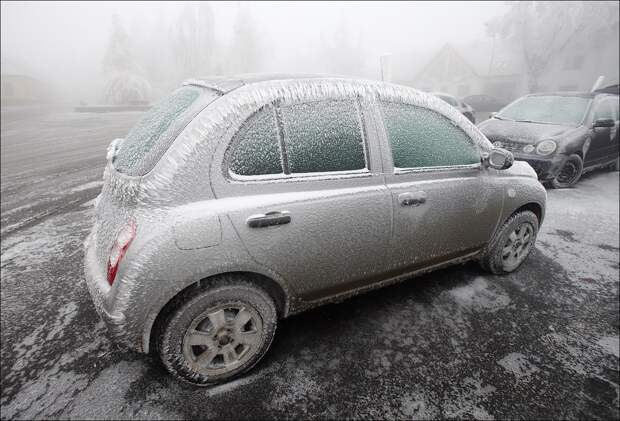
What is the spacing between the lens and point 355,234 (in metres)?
2.25

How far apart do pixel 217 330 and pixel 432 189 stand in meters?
1.68

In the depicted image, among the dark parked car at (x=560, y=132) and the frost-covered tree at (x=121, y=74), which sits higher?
the frost-covered tree at (x=121, y=74)

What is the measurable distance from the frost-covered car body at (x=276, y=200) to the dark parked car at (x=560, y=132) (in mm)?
3839

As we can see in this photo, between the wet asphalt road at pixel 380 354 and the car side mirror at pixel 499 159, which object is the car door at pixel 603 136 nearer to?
the wet asphalt road at pixel 380 354

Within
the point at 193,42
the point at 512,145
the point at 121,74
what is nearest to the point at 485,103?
the point at 512,145

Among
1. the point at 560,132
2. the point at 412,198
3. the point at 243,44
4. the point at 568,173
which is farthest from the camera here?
the point at 243,44

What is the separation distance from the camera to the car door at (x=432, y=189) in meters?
2.37

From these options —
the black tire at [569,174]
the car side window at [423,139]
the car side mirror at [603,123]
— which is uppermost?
the car side window at [423,139]

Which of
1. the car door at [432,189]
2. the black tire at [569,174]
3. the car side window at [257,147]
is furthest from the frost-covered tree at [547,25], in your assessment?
the car side window at [257,147]

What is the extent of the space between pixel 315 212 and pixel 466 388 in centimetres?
143

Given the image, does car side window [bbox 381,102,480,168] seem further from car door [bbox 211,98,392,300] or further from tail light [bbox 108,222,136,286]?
tail light [bbox 108,222,136,286]

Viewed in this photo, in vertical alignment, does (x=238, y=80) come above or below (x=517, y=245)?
above

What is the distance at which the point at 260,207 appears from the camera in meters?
1.89

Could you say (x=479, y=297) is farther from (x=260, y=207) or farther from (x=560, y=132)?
(x=560, y=132)
